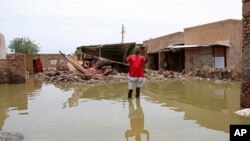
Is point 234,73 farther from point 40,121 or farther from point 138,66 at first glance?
point 40,121

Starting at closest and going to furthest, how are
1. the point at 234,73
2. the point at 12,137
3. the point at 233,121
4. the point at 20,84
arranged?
the point at 12,137, the point at 233,121, the point at 20,84, the point at 234,73

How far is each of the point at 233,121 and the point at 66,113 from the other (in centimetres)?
407

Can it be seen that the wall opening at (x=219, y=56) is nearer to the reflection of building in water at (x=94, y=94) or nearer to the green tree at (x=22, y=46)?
the reflection of building in water at (x=94, y=94)

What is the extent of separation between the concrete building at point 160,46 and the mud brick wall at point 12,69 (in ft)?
49.1

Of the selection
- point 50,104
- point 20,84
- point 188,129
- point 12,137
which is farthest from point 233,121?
point 20,84

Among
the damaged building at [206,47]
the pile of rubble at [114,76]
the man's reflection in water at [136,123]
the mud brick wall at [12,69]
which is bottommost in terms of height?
the man's reflection in water at [136,123]

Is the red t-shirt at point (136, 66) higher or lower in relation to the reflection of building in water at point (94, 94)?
higher

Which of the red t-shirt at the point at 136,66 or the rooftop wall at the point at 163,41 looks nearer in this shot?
the red t-shirt at the point at 136,66

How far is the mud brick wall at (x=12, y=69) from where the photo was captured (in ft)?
56.8

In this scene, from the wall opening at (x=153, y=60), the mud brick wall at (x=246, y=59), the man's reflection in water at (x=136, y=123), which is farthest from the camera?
the wall opening at (x=153, y=60)

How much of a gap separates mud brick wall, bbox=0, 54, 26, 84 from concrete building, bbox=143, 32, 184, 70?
589 inches

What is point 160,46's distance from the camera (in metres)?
32.6

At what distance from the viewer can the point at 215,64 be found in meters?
23.0

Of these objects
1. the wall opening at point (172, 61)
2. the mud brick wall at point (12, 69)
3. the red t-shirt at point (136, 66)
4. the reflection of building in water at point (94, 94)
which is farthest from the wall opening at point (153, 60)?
the red t-shirt at point (136, 66)
